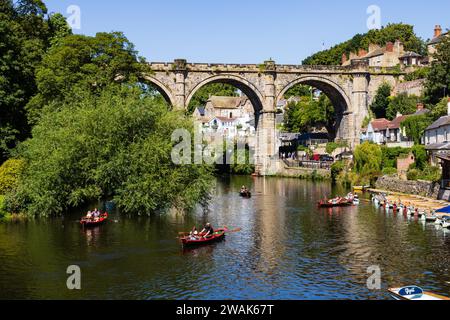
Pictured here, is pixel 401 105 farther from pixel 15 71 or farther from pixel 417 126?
pixel 15 71

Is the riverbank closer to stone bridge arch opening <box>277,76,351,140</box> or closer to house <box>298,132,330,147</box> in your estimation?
stone bridge arch opening <box>277,76,351,140</box>

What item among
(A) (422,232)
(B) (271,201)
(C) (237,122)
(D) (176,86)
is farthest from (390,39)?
(A) (422,232)

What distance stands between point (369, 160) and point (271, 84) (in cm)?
2271

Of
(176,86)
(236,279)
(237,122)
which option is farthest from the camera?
(237,122)

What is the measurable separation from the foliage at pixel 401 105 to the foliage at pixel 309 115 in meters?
11.7

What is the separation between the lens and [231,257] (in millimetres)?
31156

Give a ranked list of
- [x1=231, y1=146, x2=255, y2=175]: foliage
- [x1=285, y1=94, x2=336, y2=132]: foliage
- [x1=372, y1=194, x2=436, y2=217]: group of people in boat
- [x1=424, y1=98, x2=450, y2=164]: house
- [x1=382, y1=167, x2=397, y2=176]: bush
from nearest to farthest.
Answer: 1. [x1=372, y1=194, x2=436, y2=217]: group of people in boat
2. [x1=424, y1=98, x2=450, y2=164]: house
3. [x1=382, y1=167, x2=397, y2=176]: bush
4. [x1=231, y1=146, x2=255, y2=175]: foliage
5. [x1=285, y1=94, x2=336, y2=132]: foliage

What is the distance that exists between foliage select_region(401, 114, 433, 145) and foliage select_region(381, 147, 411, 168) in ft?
9.84

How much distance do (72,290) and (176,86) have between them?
56.9 m

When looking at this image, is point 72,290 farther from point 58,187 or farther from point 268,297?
point 58,187

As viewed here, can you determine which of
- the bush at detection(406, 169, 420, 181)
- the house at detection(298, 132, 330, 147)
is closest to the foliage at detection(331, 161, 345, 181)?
the bush at detection(406, 169, 420, 181)

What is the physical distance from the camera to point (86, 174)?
4147 centimetres

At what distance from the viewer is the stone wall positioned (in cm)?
5059

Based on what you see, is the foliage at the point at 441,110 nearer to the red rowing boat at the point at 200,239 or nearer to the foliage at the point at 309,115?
the foliage at the point at 309,115
